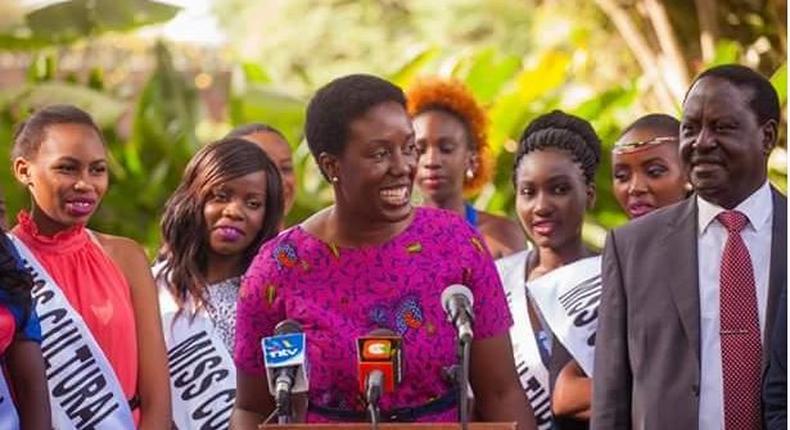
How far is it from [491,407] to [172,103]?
8474 mm

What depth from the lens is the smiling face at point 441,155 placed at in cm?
782

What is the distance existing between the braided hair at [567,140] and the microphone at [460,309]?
1.90 metres

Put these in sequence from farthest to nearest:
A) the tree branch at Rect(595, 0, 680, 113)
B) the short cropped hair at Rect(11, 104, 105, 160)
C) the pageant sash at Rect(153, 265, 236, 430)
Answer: the tree branch at Rect(595, 0, 680, 113), the pageant sash at Rect(153, 265, 236, 430), the short cropped hair at Rect(11, 104, 105, 160)

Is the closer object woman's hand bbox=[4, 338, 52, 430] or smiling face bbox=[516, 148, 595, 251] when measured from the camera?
woman's hand bbox=[4, 338, 52, 430]

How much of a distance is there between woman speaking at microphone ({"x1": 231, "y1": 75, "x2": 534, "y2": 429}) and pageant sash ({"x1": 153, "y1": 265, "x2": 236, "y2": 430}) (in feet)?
3.90

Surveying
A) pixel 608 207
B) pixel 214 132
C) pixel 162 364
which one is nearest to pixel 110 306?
pixel 162 364

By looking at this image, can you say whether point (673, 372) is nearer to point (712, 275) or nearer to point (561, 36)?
point (712, 275)

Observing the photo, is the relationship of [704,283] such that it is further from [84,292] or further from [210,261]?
[210,261]

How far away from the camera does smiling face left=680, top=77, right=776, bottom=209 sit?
17.7 ft

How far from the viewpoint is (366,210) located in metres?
5.27

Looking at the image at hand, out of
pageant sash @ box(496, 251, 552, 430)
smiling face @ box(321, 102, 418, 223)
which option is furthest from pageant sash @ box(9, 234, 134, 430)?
pageant sash @ box(496, 251, 552, 430)

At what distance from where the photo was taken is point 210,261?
22.7 feet

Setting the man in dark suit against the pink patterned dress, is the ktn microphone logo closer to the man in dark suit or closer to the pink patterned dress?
the pink patterned dress

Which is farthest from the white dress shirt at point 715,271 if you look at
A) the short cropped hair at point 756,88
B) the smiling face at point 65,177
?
the smiling face at point 65,177
